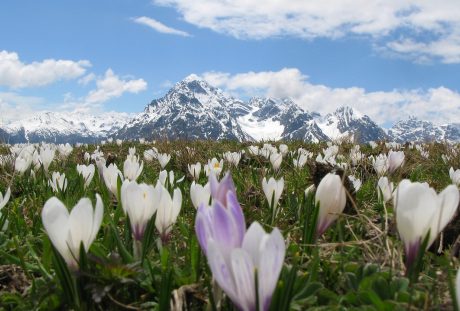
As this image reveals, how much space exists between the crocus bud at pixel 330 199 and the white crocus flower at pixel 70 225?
0.94 m

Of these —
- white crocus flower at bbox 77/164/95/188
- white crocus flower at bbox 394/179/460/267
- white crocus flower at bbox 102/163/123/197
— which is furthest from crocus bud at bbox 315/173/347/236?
white crocus flower at bbox 77/164/95/188

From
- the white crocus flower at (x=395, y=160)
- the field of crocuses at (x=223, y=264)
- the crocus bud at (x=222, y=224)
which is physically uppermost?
the white crocus flower at (x=395, y=160)

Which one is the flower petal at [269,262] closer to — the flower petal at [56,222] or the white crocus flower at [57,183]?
the flower petal at [56,222]

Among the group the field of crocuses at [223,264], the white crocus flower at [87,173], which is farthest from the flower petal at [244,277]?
the white crocus flower at [87,173]

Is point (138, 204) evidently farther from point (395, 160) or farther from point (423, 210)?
point (395, 160)

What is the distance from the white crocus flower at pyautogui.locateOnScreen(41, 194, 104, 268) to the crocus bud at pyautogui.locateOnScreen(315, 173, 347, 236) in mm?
939

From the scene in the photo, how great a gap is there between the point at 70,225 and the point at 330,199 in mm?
1054

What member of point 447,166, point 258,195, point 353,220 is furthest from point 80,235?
point 447,166

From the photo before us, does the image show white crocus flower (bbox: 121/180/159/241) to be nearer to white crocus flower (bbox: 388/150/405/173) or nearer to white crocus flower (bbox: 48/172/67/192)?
white crocus flower (bbox: 48/172/67/192)

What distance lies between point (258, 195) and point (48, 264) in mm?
2209

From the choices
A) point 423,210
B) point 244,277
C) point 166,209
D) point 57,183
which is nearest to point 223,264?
point 244,277

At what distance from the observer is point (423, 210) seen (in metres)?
1.54

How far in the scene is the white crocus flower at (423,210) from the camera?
1.53 meters

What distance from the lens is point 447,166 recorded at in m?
6.39
